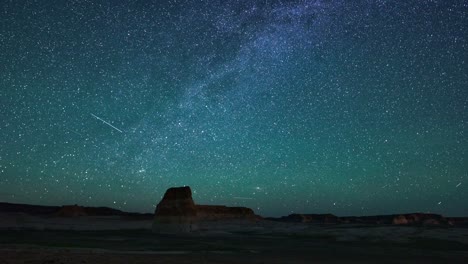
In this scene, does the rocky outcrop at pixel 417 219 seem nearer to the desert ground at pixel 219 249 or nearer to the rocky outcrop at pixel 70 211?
the rocky outcrop at pixel 70 211

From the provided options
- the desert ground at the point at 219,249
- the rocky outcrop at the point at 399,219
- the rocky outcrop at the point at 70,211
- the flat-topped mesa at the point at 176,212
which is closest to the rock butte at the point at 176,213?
the flat-topped mesa at the point at 176,212

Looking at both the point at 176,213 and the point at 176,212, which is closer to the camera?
the point at 176,213

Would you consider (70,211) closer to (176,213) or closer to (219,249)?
(176,213)

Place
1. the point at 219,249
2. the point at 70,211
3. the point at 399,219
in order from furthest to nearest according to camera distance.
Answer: the point at 399,219 → the point at 70,211 → the point at 219,249

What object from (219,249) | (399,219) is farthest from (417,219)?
(219,249)

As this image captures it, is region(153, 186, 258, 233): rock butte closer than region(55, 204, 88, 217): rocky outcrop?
Yes

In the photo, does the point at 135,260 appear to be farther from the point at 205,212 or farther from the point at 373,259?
the point at 205,212

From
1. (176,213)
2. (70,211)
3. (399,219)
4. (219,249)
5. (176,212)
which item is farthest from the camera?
(399,219)

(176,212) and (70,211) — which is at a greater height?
(70,211)

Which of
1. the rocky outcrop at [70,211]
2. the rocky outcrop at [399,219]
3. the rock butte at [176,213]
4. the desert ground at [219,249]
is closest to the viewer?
the desert ground at [219,249]

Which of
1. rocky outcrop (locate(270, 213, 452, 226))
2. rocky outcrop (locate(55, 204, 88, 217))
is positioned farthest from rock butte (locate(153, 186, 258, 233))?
rocky outcrop (locate(270, 213, 452, 226))

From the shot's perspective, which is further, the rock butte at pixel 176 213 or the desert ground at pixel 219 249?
the rock butte at pixel 176 213

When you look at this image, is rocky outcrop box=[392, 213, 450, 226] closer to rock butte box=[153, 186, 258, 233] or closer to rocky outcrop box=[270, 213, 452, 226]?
rocky outcrop box=[270, 213, 452, 226]

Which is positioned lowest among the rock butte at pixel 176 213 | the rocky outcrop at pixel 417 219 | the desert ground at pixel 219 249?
the desert ground at pixel 219 249
